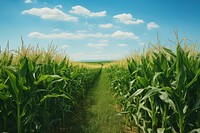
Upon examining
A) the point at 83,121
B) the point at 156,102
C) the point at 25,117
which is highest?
the point at 156,102

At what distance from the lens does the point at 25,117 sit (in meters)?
4.03

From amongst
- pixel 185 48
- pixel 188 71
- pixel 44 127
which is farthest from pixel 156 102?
pixel 44 127

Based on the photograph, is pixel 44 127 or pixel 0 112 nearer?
pixel 0 112

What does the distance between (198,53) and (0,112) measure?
4.20 metres

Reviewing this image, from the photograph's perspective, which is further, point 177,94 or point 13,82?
point 177,94

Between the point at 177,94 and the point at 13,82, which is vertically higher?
the point at 13,82

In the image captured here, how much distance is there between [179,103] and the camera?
369cm

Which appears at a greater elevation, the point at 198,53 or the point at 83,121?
the point at 198,53

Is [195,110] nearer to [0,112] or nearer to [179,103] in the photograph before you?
[179,103]

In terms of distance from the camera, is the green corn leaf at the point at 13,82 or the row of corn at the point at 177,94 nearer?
the green corn leaf at the point at 13,82

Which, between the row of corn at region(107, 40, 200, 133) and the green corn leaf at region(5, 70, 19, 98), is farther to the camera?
the row of corn at region(107, 40, 200, 133)

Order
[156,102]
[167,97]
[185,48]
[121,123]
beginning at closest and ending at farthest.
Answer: [167,97], [156,102], [185,48], [121,123]

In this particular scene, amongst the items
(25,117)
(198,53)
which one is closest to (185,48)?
(198,53)

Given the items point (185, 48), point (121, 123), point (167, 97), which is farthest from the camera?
point (121, 123)
